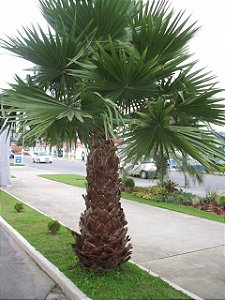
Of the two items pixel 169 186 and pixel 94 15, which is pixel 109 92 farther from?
pixel 169 186

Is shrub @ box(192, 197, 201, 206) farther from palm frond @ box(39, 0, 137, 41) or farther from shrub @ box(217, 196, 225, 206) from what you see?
palm frond @ box(39, 0, 137, 41)

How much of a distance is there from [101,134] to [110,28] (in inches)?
53.5

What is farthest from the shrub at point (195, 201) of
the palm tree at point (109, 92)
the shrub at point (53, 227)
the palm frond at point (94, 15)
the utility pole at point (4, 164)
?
the utility pole at point (4, 164)

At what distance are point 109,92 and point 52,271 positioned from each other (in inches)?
109

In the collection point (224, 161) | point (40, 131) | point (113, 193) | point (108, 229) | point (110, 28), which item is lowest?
point (108, 229)

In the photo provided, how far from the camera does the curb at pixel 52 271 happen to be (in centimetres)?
415

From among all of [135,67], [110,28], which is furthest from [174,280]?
[110,28]

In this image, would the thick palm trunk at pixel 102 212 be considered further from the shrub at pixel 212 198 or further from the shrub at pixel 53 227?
the shrub at pixel 212 198

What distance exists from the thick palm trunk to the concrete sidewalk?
1049 millimetres

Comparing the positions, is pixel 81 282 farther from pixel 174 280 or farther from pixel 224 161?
pixel 224 161

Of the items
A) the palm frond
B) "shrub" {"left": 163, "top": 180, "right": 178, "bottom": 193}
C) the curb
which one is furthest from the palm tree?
"shrub" {"left": 163, "top": 180, "right": 178, "bottom": 193}

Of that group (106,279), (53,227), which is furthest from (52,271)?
(53,227)

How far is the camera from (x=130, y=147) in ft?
12.9

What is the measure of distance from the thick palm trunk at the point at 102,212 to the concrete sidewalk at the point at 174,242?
1.05 metres
